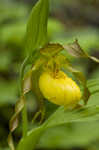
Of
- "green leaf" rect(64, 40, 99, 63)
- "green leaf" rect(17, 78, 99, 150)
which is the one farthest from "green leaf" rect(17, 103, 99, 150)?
"green leaf" rect(64, 40, 99, 63)

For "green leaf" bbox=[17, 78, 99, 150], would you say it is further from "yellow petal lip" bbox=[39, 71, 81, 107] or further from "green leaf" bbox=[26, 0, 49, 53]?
"green leaf" bbox=[26, 0, 49, 53]

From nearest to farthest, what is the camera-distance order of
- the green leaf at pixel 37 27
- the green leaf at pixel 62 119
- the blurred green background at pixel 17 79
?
the green leaf at pixel 37 27
the green leaf at pixel 62 119
the blurred green background at pixel 17 79

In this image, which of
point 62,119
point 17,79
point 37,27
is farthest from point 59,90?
point 17,79

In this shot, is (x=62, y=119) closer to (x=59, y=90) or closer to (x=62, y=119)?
(x=62, y=119)

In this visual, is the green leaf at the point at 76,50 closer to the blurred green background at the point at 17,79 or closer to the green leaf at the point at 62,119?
the blurred green background at the point at 17,79

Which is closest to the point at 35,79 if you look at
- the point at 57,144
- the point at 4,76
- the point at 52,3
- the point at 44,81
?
the point at 44,81

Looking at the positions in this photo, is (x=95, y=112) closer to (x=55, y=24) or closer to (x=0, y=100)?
(x=0, y=100)

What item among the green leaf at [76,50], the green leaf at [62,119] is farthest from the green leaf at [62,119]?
the green leaf at [76,50]
